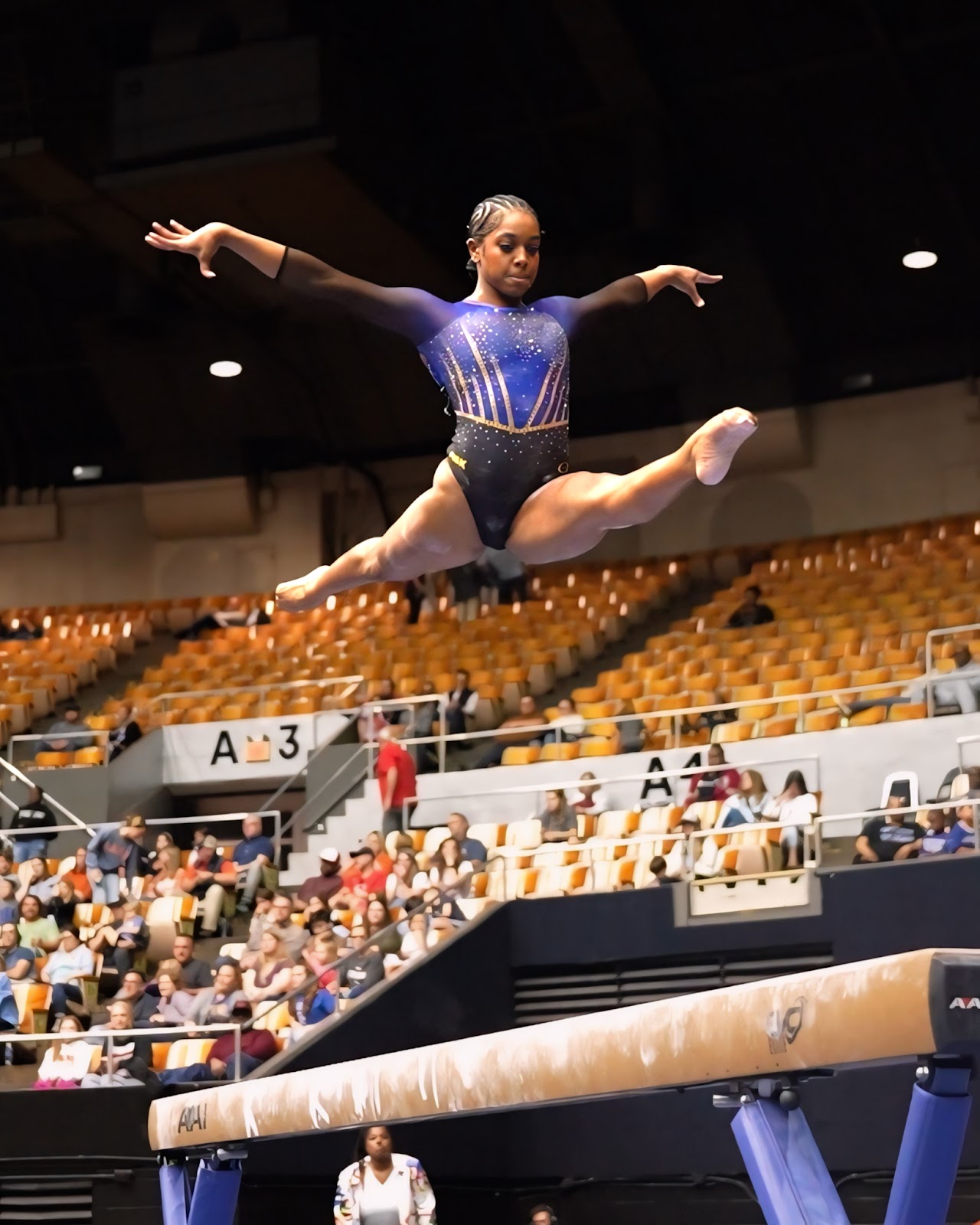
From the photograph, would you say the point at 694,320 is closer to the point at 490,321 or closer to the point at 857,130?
the point at 857,130

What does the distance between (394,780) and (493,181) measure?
22.3ft

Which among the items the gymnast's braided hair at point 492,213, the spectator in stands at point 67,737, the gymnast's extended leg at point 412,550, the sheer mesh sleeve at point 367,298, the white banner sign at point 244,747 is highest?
the spectator in stands at point 67,737

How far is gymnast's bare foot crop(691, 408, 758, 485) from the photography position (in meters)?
4.05

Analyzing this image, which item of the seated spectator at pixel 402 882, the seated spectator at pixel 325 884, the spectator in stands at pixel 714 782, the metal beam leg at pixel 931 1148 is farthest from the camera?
the seated spectator at pixel 325 884

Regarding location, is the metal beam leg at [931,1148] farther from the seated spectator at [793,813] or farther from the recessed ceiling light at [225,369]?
the recessed ceiling light at [225,369]

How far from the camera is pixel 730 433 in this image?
4.07 metres

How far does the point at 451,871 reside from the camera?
1109 cm

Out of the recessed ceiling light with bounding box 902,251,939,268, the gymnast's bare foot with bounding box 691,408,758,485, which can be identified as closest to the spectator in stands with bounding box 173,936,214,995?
the gymnast's bare foot with bounding box 691,408,758,485

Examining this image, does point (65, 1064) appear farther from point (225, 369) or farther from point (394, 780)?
point (225, 369)

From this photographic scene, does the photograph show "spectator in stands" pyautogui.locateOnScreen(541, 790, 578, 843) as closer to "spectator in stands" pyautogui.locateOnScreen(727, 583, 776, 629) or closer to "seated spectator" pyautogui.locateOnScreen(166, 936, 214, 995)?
"seated spectator" pyautogui.locateOnScreen(166, 936, 214, 995)

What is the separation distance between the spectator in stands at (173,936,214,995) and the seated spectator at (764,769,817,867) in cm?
373

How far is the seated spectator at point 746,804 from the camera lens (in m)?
10.5

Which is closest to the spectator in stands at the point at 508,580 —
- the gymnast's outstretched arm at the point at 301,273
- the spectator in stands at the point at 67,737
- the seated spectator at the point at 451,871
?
the spectator in stands at the point at 67,737

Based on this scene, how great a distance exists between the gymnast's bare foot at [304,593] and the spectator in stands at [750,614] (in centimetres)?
1008
